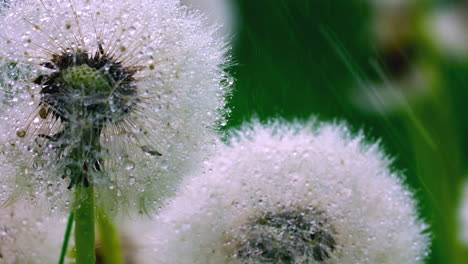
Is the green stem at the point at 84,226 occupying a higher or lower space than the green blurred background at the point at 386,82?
lower

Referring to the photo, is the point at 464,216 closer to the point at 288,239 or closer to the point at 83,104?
the point at 288,239

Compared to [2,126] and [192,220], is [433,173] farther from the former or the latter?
[2,126]

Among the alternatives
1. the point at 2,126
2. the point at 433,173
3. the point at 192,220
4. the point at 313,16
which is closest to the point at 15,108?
the point at 2,126

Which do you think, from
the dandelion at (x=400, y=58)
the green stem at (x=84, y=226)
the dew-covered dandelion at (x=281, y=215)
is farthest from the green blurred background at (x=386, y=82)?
the green stem at (x=84, y=226)

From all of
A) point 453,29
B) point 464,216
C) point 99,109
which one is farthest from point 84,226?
point 453,29

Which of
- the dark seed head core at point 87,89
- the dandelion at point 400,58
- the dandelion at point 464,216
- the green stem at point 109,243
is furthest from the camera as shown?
the dandelion at point 400,58

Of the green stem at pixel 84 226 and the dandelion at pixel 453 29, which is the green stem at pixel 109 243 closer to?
the green stem at pixel 84 226
